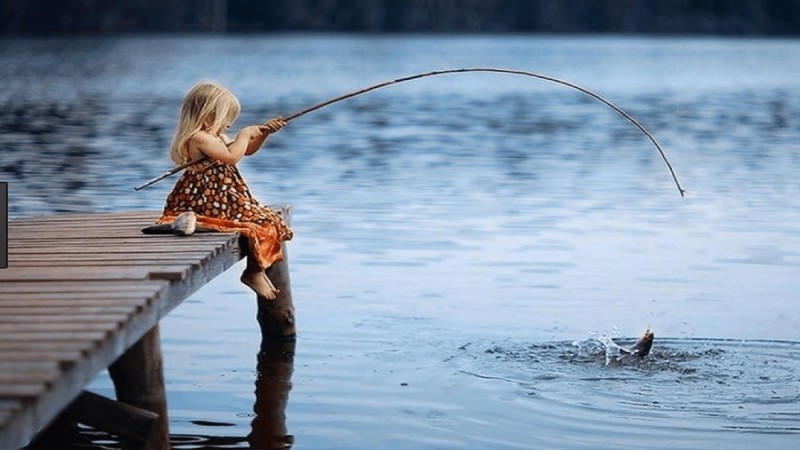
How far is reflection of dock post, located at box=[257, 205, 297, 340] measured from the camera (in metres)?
9.28

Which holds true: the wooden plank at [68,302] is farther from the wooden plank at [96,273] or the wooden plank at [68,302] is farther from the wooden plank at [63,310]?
the wooden plank at [96,273]

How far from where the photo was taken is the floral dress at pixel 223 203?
8.06 metres

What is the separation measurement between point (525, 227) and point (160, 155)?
26.5 ft

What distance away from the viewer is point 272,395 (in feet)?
26.7

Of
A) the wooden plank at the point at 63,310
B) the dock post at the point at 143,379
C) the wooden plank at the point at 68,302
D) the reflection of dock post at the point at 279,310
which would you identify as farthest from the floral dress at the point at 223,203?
the wooden plank at the point at 63,310

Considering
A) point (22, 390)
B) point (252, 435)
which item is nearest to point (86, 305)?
point (22, 390)

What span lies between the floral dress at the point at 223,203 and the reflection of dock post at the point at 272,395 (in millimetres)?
596

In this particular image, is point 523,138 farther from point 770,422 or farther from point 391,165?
point 770,422

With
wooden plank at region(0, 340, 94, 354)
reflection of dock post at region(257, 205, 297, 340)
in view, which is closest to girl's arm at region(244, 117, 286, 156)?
reflection of dock post at region(257, 205, 297, 340)

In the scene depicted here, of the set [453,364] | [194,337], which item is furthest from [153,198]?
[453,364]

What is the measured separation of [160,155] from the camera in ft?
69.4

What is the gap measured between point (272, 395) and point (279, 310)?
49.4 inches

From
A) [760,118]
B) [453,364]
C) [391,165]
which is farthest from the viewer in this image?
[760,118]

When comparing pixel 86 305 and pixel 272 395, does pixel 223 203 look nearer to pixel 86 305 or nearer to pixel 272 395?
pixel 272 395
